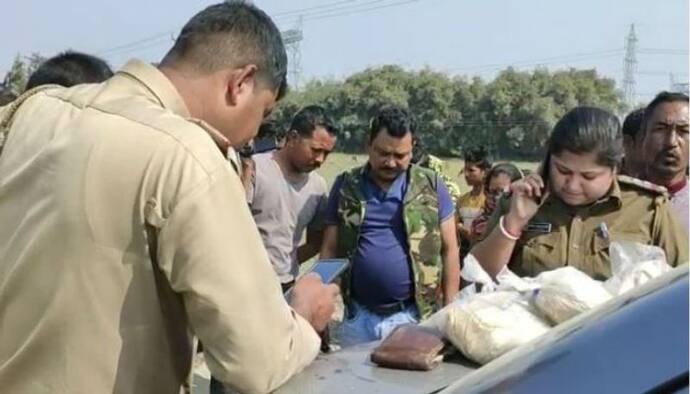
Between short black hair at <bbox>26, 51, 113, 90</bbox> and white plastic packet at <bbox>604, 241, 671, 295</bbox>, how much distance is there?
2.01 meters

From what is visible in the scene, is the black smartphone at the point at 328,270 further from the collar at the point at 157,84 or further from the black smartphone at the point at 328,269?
the collar at the point at 157,84

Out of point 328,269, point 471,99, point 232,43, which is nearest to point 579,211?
point 328,269

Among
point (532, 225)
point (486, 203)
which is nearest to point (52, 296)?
point (532, 225)

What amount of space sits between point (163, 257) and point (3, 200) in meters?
0.42

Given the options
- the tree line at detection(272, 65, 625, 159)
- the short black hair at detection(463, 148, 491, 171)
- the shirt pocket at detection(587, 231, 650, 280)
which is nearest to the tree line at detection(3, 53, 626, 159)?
the tree line at detection(272, 65, 625, 159)

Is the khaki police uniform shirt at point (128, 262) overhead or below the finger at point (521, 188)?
overhead

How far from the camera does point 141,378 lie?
1952mm

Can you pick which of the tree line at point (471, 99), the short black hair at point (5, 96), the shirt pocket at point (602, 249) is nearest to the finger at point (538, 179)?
the shirt pocket at point (602, 249)

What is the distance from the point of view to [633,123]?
466 centimetres

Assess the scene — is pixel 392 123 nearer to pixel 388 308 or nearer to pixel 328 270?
pixel 388 308

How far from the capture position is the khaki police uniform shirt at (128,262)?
6.02 feet

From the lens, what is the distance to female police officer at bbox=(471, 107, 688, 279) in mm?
3031

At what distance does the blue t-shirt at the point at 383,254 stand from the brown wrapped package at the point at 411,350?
2.37 m

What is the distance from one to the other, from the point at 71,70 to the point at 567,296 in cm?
230
